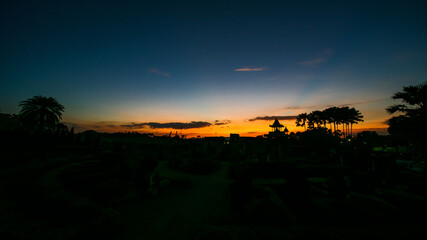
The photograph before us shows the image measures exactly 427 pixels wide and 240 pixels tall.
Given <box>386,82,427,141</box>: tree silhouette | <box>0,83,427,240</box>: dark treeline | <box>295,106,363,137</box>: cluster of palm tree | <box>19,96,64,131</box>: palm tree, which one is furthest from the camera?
<box>295,106,363,137</box>: cluster of palm tree

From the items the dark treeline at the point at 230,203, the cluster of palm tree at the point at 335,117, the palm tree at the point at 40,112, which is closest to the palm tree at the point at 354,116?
the cluster of palm tree at the point at 335,117

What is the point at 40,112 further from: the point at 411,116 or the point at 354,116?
the point at 354,116

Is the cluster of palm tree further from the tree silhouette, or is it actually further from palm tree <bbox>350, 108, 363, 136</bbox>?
the tree silhouette

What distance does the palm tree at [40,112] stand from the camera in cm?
2548

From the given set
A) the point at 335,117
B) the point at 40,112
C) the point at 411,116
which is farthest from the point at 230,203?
the point at 335,117

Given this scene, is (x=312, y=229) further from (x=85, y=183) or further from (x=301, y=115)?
(x=301, y=115)

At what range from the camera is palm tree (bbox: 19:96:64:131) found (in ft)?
83.6

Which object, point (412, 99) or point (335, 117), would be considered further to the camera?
point (335, 117)

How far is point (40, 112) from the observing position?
26156mm

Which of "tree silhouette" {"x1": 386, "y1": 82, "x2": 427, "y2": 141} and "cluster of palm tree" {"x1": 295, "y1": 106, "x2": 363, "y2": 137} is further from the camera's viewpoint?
"cluster of palm tree" {"x1": 295, "y1": 106, "x2": 363, "y2": 137}

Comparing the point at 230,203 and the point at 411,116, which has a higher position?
the point at 411,116

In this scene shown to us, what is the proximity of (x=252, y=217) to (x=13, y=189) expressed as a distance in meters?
11.5

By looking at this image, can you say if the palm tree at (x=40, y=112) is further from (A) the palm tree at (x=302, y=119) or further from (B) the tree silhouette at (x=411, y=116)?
(A) the palm tree at (x=302, y=119)

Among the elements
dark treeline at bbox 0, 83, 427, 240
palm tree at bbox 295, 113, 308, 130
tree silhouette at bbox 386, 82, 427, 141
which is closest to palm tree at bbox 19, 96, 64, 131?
dark treeline at bbox 0, 83, 427, 240
